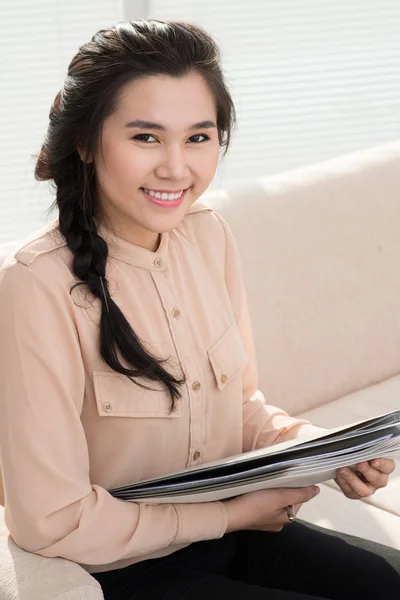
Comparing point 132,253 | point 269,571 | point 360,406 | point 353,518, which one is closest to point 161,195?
point 132,253

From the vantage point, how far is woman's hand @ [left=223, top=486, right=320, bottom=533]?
1539mm

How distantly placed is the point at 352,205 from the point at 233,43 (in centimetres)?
154

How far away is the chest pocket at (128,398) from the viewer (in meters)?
1.47

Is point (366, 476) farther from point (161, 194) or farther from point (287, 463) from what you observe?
point (161, 194)

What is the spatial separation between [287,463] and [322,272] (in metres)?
1.16

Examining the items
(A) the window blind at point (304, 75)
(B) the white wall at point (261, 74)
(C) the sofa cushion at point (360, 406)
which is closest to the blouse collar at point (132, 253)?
(C) the sofa cushion at point (360, 406)

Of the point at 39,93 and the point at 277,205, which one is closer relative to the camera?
the point at 277,205

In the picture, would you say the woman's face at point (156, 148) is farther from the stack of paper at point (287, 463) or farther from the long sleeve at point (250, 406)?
the stack of paper at point (287, 463)

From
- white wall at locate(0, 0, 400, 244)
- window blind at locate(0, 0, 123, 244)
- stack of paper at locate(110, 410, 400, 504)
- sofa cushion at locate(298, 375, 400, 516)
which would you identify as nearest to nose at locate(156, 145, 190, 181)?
stack of paper at locate(110, 410, 400, 504)

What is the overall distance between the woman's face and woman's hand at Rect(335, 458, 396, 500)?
47cm

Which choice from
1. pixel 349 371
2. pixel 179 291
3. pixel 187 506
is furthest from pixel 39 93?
pixel 187 506

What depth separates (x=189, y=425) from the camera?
5.22 ft

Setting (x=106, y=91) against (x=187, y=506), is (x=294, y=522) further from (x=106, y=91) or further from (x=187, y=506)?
(x=106, y=91)

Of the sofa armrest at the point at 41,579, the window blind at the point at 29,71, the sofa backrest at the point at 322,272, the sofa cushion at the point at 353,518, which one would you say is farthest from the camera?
the window blind at the point at 29,71
